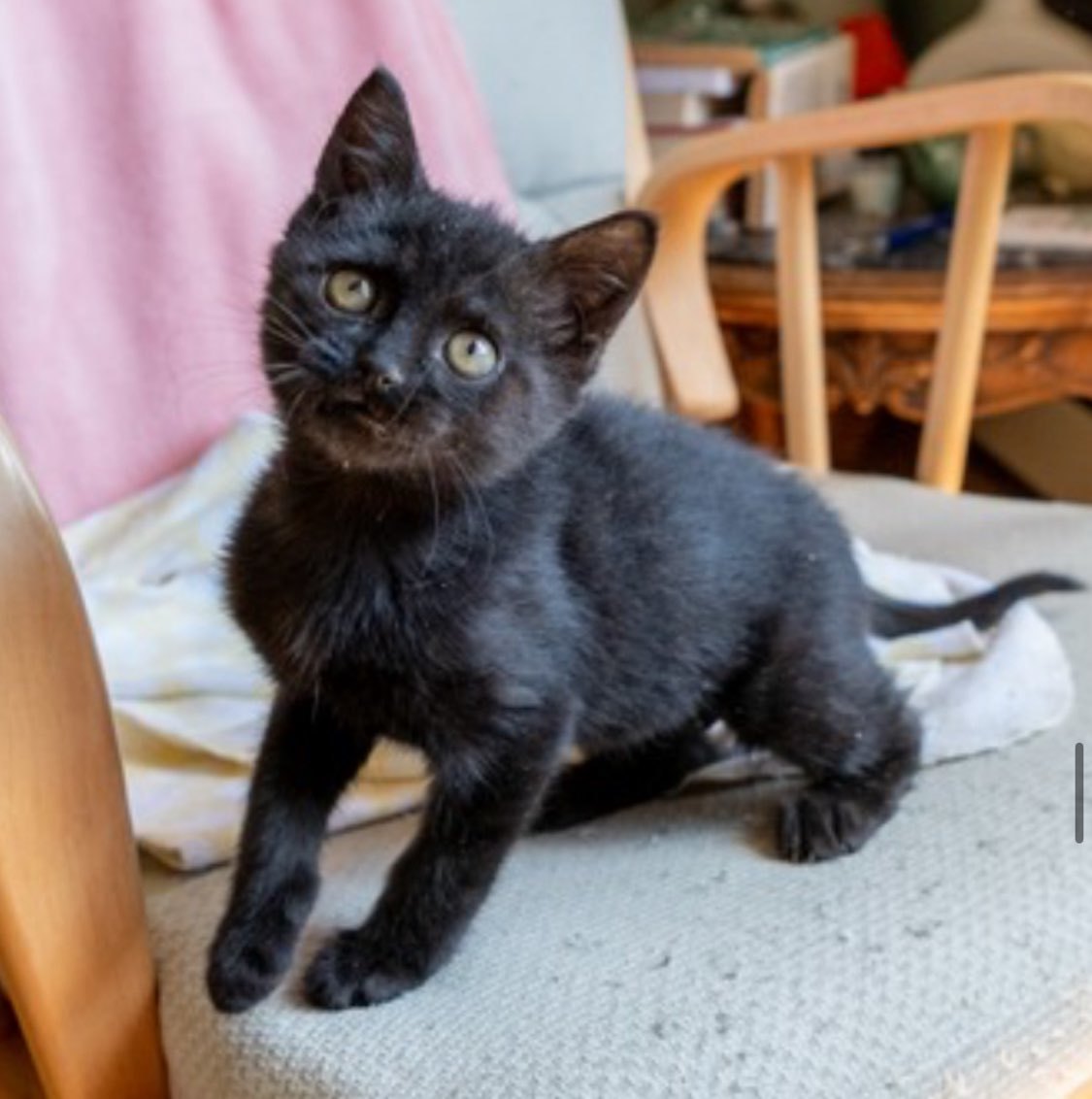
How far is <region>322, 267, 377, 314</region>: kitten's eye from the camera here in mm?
721

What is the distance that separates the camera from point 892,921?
0.77m

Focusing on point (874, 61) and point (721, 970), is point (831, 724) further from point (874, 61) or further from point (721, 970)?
point (874, 61)

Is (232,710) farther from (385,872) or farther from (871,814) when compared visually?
(871,814)

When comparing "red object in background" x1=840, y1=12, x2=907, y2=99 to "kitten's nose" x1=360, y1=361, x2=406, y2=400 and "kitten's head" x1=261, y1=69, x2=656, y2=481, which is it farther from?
"kitten's nose" x1=360, y1=361, x2=406, y2=400

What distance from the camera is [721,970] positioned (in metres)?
0.74

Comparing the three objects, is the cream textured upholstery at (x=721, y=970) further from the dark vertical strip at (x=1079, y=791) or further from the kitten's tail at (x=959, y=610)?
the kitten's tail at (x=959, y=610)

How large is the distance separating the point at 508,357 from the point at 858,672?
0.31 meters

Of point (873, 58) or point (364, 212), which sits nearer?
point (364, 212)

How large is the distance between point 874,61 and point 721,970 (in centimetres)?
Result: 137

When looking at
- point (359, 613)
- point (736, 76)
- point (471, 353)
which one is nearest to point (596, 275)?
point (471, 353)

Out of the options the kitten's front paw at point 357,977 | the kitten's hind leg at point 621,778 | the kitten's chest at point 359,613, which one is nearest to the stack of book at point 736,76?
the kitten's hind leg at point 621,778

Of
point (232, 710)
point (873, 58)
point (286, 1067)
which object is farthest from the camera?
point (873, 58)

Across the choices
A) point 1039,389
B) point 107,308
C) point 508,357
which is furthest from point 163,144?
point 1039,389

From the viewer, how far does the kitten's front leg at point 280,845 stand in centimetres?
76
